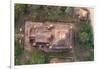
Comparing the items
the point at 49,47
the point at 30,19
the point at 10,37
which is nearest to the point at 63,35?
the point at 49,47

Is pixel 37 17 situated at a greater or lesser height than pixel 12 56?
greater

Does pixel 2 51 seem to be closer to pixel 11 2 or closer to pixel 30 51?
pixel 30 51

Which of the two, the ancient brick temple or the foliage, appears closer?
the ancient brick temple

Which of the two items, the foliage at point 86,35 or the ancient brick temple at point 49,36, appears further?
the foliage at point 86,35

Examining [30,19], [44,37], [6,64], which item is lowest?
[6,64]

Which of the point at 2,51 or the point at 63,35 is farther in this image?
the point at 63,35

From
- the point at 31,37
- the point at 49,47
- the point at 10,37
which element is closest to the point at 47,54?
the point at 49,47
